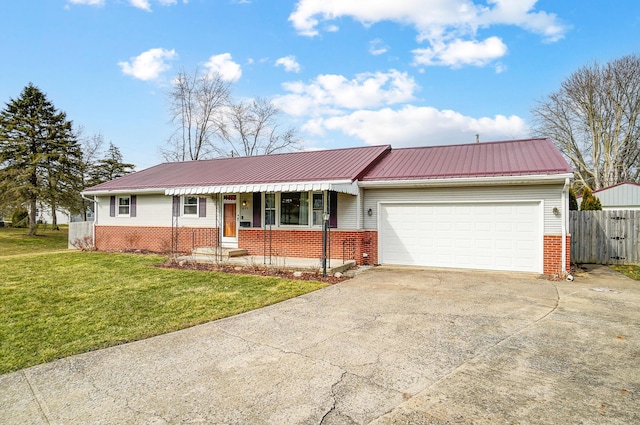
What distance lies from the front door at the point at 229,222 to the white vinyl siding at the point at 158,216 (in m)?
0.64

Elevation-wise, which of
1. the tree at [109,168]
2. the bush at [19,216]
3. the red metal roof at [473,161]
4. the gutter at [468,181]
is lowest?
the bush at [19,216]

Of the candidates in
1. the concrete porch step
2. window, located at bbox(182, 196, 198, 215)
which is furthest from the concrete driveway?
window, located at bbox(182, 196, 198, 215)

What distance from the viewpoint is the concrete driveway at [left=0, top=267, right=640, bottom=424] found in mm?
2953

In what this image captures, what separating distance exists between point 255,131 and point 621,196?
2881 cm

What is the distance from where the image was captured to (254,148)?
3312 centimetres

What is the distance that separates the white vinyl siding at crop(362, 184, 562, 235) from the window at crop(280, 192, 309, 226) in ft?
6.68

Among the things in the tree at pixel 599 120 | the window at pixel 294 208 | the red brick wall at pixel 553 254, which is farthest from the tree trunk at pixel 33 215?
the tree at pixel 599 120

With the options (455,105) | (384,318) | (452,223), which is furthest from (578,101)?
(384,318)

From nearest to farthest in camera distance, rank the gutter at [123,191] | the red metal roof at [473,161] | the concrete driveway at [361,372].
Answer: the concrete driveway at [361,372] < the red metal roof at [473,161] < the gutter at [123,191]

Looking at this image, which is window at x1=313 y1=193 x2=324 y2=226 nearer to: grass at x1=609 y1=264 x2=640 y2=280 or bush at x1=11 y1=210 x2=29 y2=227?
grass at x1=609 y1=264 x2=640 y2=280

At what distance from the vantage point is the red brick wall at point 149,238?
14366 mm

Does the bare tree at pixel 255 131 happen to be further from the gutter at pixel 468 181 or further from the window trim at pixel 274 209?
the gutter at pixel 468 181

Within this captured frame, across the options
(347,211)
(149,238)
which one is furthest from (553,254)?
(149,238)

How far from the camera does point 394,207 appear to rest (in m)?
11.4
